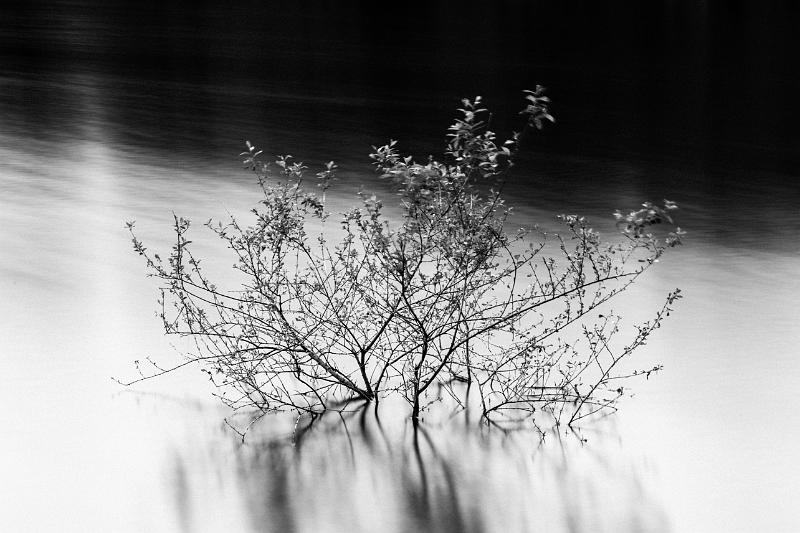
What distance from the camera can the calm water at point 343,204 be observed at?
462cm

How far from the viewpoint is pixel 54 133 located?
1251 centimetres

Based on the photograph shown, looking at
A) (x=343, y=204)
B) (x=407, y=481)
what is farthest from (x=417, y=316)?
(x=343, y=204)

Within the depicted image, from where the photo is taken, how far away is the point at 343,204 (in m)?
9.61

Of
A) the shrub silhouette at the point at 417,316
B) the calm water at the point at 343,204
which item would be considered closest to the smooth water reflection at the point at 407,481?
the calm water at the point at 343,204

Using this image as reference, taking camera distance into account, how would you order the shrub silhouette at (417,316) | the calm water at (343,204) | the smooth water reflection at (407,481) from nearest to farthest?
the smooth water reflection at (407,481), the calm water at (343,204), the shrub silhouette at (417,316)

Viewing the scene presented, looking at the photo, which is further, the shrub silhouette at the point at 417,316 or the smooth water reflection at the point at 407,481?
the shrub silhouette at the point at 417,316

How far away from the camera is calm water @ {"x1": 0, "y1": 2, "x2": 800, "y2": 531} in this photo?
4.62 meters

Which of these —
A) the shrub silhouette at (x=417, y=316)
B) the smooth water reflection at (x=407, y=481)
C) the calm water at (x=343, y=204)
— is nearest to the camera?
the smooth water reflection at (x=407, y=481)

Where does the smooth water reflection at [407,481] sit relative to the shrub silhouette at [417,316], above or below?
below

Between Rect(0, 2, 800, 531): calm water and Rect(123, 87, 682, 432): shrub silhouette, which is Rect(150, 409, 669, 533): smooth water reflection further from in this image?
Rect(123, 87, 682, 432): shrub silhouette

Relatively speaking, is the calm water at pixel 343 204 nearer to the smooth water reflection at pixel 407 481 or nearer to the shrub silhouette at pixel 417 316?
the smooth water reflection at pixel 407 481

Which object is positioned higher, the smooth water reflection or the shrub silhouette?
the shrub silhouette

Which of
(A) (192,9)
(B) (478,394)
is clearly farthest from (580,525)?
(A) (192,9)

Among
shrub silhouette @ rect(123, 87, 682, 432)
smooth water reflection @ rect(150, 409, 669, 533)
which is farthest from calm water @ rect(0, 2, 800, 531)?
shrub silhouette @ rect(123, 87, 682, 432)
